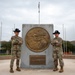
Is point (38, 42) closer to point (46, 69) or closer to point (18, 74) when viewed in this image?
point (46, 69)

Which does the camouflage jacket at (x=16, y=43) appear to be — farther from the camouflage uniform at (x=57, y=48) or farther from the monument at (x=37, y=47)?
the camouflage uniform at (x=57, y=48)

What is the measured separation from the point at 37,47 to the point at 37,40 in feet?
1.05

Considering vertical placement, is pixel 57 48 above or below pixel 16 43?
below

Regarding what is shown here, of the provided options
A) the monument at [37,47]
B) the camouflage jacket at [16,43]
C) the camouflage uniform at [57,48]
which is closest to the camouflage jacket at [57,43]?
the camouflage uniform at [57,48]

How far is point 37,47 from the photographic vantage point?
10852 mm

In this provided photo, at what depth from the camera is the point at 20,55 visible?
33.2 ft

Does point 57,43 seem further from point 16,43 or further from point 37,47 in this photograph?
point 16,43

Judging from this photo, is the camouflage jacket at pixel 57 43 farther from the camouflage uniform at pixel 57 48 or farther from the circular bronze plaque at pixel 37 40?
the circular bronze plaque at pixel 37 40

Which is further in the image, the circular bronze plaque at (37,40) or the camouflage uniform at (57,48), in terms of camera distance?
the circular bronze plaque at (37,40)

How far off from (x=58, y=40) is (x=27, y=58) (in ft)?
5.86

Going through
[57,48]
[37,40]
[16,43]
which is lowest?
[57,48]

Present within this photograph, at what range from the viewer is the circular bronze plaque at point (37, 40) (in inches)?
427

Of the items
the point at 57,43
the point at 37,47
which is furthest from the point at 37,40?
the point at 57,43

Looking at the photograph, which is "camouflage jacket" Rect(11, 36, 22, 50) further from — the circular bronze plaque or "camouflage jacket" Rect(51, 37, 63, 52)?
"camouflage jacket" Rect(51, 37, 63, 52)
